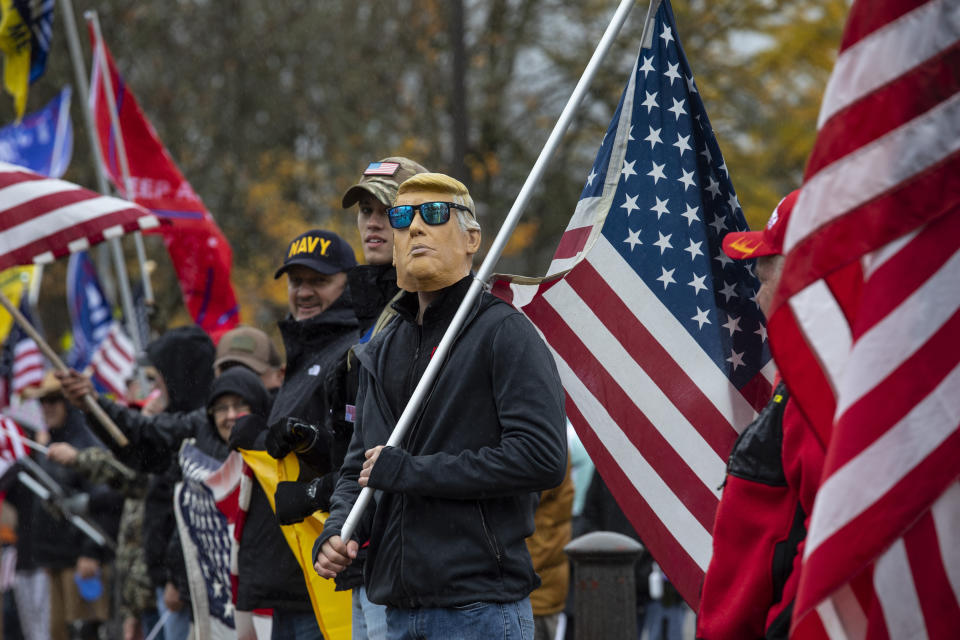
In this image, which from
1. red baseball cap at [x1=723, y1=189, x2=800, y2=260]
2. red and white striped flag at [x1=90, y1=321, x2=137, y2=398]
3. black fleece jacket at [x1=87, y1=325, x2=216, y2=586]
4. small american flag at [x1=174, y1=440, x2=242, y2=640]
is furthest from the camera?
red and white striped flag at [x1=90, y1=321, x2=137, y2=398]

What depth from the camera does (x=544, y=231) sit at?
2359 cm

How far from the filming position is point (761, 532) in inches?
130

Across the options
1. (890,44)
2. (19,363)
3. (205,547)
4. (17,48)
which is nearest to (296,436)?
(205,547)

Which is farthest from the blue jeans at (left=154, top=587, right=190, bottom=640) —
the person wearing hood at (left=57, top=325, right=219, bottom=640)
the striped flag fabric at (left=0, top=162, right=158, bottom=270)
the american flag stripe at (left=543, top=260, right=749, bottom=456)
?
the american flag stripe at (left=543, top=260, right=749, bottom=456)

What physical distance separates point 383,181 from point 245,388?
64.0 inches

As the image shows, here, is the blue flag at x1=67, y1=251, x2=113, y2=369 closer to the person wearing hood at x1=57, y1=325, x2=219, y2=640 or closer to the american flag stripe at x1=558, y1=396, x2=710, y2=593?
the person wearing hood at x1=57, y1=325, x2=219, y2=640

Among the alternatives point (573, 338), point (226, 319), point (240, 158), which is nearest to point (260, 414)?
point (573, 338)

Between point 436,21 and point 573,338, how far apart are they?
1895 cm

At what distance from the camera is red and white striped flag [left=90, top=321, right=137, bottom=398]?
45.6 ft

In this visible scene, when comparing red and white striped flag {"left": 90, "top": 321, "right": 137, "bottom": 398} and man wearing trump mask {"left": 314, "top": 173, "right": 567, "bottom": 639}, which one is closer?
man wearing trump mask {"left": 314, "top": 173, "right": 567, "bottom": 639}

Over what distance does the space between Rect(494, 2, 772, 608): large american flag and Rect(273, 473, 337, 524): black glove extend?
945mm

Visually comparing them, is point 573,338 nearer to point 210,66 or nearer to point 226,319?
point 226,319

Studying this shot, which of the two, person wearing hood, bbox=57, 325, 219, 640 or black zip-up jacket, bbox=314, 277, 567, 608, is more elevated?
black zip-up jacket, bbox=314, 277, 567, 608

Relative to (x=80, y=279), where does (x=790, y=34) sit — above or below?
above
